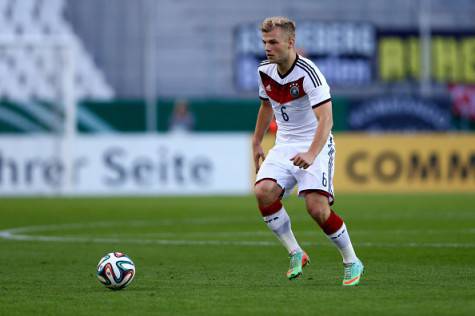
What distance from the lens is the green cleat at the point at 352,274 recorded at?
871cm

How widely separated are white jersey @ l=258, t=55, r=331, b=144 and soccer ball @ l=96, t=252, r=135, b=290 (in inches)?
61.9

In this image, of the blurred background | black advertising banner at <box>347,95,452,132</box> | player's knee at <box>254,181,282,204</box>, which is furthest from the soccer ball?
black advertising banner at <box>347,95,452,132</box>

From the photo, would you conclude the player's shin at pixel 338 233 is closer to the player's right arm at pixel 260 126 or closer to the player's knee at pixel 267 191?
the player's knee at pixel 267 191

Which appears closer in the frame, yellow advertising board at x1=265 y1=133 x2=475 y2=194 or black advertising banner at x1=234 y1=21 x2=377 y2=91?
yellow advertising board at x1=265 y1=133 x2=475 y2=194

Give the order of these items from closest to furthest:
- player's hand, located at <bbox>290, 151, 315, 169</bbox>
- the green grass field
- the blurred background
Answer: the green grass field, player's hand, located at <bbox>290, 151, 315, 169</bbox>, the blurred background

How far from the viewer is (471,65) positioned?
40.3m

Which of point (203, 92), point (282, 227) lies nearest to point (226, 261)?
point (282, 227)

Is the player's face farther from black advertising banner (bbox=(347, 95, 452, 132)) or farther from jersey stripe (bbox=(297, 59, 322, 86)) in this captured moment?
black advertising banner (bbox=(347, 95, 452, 132))

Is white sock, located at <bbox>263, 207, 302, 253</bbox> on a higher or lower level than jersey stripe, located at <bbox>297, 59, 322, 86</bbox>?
lower

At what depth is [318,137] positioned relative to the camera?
866 cm

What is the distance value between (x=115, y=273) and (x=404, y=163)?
17.9 meters

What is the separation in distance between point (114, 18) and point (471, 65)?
11.8 meters

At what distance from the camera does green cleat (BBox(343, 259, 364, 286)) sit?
8.71m

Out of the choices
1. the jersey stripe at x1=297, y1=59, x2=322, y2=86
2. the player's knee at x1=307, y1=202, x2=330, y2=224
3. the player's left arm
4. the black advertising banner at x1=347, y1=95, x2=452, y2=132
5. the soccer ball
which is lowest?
the black advertising banner at x1=347, y1=95, x2=452, y2=132
